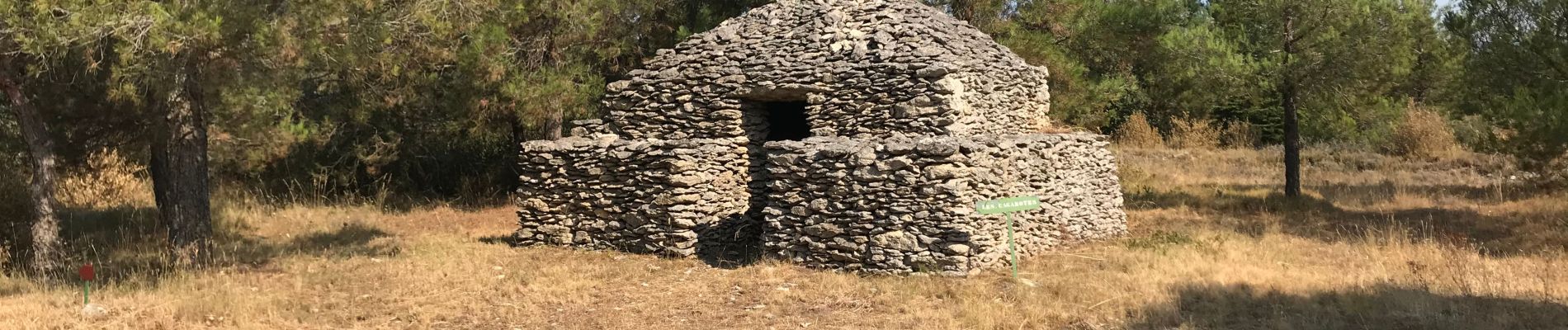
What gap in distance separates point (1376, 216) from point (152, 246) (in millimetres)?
14679

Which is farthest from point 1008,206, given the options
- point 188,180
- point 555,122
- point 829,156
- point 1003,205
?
point 555,122

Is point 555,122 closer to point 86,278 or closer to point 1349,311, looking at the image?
point 86,278

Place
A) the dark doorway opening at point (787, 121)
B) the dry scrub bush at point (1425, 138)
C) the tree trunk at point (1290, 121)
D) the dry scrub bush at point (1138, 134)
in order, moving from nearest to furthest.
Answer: the dark doorway opening at point (787, 121) → the tree trunk at point (1290, 121) → the dry scrub bush at point (1425, 138) → the dry scrub bush at point (1138, 134)

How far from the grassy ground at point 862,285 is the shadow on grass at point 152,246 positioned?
2.2 inches

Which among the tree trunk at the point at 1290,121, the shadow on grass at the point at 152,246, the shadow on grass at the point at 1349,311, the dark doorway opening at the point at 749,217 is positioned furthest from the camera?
the tree trunk at the point at 1290,121

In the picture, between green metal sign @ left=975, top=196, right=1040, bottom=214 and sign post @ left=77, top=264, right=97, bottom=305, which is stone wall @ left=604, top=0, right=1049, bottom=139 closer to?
green metal sign @ left=975, top=196, right=1040, bottom=214

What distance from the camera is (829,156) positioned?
29.6 ft

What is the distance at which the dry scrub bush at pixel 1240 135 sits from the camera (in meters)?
24.5

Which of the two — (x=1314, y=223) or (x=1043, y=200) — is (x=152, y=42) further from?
(x=1314, y=223)

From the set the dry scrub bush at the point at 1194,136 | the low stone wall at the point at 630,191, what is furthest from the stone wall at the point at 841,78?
the dry scrub bush at the point at 1194,136

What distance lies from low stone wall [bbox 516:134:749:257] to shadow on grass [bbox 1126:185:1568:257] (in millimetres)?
6091

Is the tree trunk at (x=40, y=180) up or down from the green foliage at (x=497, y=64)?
down

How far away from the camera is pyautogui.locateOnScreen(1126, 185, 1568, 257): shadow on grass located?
35.5 ft

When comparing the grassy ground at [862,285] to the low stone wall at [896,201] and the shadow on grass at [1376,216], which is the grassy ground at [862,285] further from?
the low stone wall at [896,201]
